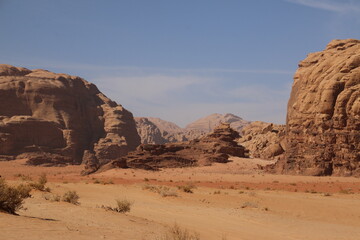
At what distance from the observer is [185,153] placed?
2280 inches

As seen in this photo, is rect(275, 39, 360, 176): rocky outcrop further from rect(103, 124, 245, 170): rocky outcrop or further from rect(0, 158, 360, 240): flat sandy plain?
rect(0, 158, 360, 240): flat sandy plain

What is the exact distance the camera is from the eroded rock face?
6550cm

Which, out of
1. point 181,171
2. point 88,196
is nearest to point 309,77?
point 181,171

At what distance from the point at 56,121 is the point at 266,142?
111ft

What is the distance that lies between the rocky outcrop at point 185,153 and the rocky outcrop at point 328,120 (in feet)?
42.0

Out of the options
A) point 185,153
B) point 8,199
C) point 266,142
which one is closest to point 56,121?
point 185,153

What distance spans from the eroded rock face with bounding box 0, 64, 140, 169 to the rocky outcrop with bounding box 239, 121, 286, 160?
825 inches

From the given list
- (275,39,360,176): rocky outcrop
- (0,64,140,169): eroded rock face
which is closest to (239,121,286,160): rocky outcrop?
(275,39,360,176): rocky outcrop

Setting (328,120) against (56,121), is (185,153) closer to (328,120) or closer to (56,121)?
(328,120)

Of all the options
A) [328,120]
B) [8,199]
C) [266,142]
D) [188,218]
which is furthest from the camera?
[266,142]

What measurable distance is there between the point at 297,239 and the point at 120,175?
1335 inches

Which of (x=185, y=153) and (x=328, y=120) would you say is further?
(x=185, y=153)

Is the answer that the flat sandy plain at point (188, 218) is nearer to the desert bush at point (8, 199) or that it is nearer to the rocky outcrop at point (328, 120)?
the desert bush at point (8, 199)

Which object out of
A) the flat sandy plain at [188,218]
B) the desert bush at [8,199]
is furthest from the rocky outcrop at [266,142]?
the desert bush at [8,199]
